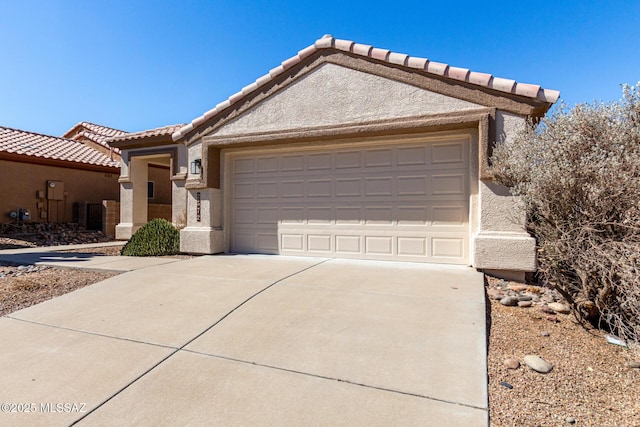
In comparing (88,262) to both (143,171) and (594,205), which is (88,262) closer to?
(143,171)

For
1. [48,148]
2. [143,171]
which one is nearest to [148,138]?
[143,171]

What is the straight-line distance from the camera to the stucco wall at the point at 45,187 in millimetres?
12773

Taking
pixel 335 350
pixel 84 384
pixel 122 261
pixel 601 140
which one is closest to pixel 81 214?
pixel 122 261

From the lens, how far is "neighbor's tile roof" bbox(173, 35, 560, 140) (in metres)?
5.73

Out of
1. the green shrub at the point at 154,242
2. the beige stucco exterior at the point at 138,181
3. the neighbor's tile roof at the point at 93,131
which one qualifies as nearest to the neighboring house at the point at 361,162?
the green shrub at the point at 154,242

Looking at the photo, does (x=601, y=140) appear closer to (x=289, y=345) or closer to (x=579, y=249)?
(x=579, y=249)

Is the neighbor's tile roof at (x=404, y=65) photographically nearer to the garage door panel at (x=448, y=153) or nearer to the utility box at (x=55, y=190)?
the garage door panel at (x=448, y=153)

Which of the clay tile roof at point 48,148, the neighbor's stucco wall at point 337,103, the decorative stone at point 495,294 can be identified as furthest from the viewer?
the clay tile roof at point 48,148

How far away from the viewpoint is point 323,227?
7828mm

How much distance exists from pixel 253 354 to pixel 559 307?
3842 mm

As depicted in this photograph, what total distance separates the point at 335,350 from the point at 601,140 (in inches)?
149

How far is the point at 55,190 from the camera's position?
45.6ft

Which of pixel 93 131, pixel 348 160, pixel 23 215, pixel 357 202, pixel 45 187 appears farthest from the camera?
pixel 93 131

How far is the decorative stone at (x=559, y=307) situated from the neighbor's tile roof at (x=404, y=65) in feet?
10.8
